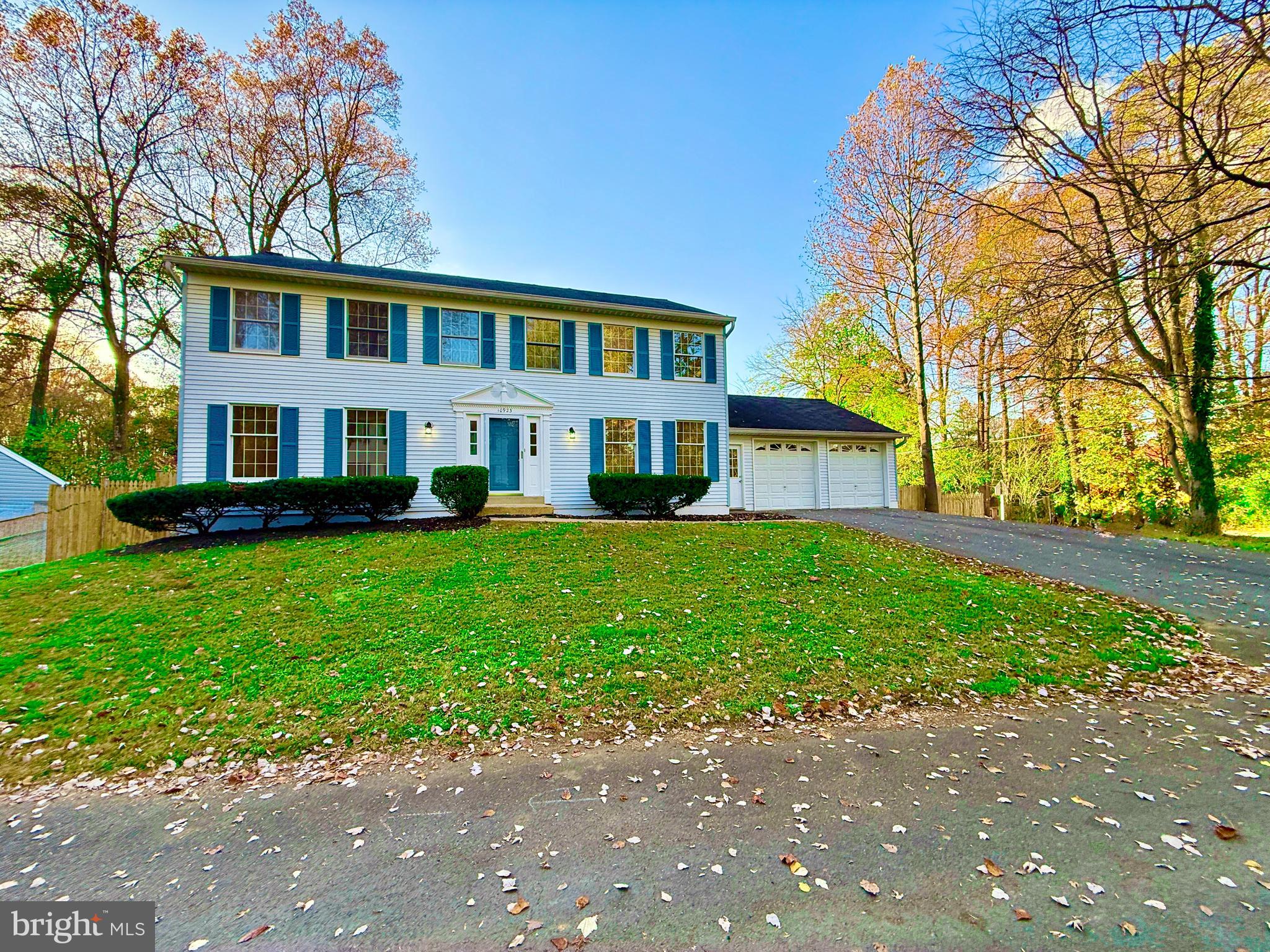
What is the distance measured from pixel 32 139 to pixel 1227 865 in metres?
24.8

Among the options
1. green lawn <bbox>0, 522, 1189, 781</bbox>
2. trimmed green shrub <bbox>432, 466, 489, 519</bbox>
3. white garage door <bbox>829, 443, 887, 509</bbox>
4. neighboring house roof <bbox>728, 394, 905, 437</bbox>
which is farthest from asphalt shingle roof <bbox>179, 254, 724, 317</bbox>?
green lawn <bbox>0, 522, 1189, 781</bbox>

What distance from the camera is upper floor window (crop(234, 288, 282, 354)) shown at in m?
11.1

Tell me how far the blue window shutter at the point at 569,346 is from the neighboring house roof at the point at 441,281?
623mm

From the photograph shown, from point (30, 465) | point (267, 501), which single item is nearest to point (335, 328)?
point (267, 501)

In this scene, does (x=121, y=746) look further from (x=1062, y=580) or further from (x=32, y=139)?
(x=32, y=139)

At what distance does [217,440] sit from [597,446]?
7945 mm

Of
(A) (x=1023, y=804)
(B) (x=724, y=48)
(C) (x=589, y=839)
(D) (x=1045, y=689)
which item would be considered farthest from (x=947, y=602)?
(B) (x=724, y=48)

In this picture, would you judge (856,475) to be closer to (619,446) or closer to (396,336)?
(619,446)

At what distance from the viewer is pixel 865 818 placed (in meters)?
2.69

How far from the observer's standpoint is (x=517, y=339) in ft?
42.5

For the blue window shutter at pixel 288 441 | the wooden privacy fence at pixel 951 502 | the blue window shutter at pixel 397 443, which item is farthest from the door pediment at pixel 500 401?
the wooden privacy fence at pixel 951 502

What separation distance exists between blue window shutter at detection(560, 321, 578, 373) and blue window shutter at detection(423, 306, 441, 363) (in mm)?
2901

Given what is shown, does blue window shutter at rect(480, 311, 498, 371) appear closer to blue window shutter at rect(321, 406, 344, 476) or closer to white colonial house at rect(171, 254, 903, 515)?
white colonial house at rect(171, 254, 903, 515)

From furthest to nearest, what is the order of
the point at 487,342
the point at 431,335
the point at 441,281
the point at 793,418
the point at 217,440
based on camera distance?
the point at 793,418 < the point at 441,281 < the point at 487,342 < the point at 431,335 < the point at 217,440
